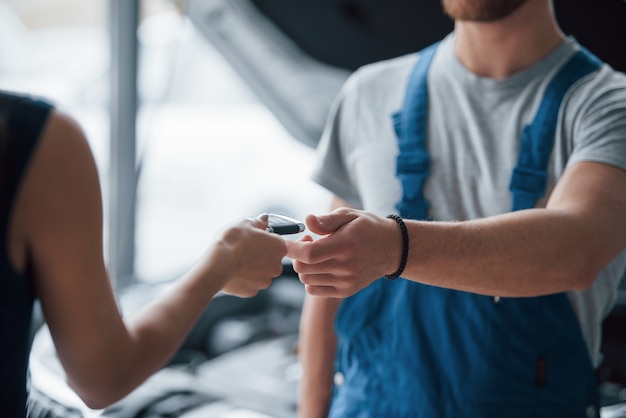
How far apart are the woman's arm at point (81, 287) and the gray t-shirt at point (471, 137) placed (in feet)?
1.52

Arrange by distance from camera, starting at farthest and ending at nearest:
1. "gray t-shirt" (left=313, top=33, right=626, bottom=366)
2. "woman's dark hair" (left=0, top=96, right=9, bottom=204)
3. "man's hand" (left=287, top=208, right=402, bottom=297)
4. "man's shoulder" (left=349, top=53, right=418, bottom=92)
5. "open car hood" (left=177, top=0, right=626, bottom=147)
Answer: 1. "open car hood" (left=177, top=0, right=626, bottom=147)
2. "man's shoulder" (left=349, top=53, right=418, bottom=92)
3. "gray t-shirt" (left=313, top=33, right=626, bottom=366)
4. "man's hand" (left=287, top=208, right=402, bottom=297)
5. "woman's dark hair" (left=0, top=96, right=9, bottom=204)

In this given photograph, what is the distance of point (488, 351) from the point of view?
3.12 ft

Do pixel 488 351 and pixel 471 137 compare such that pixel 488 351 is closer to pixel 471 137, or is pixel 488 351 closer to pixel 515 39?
pixel 471 137

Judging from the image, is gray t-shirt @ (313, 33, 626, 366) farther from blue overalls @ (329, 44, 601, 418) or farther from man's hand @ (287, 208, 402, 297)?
man's hand @ (287, 208, 402, 297)

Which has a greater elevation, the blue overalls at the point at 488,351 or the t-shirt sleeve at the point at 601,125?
the t-shirt sleeve at the point at 601,125

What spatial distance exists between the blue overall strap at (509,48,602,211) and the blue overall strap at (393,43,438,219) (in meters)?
0.14

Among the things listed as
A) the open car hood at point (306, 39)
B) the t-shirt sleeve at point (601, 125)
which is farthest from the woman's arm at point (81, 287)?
the open car hood at point (306, 39)

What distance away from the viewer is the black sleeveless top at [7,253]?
57 cm

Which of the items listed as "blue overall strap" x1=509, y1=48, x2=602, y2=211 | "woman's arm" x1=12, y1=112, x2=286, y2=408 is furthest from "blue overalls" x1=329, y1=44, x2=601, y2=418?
"woman's arm" x1=12, y1=112, x2=286, y2=408

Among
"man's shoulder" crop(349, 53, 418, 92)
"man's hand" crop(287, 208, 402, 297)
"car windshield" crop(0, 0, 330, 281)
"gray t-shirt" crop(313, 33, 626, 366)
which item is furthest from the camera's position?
"car windshield" crop(0, 0, 330, 281)

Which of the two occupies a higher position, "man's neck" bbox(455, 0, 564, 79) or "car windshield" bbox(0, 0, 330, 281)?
"man's neck" bbox(455, 0, 564, 79)

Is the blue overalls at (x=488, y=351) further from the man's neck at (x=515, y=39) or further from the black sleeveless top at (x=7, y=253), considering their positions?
the black sleeveless top at (x=7, y=253)

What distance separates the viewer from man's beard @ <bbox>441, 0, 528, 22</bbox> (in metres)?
0.95

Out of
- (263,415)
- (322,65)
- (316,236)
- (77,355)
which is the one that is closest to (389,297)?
(316,236)
